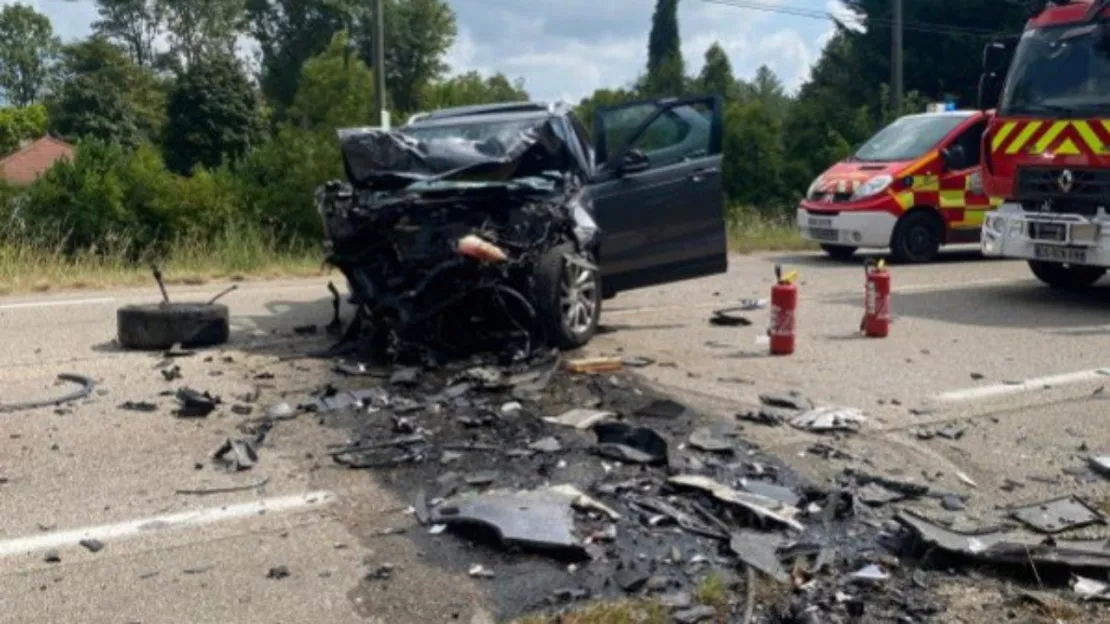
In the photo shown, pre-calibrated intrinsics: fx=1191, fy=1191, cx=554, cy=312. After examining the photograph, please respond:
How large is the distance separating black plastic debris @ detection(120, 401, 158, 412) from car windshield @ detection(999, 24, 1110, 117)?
850cm

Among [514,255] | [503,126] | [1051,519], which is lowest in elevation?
[1051,519]

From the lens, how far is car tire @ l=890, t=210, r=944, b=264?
1517 centimetres

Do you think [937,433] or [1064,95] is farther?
[1064,95]

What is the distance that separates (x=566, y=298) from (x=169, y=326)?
113 inches

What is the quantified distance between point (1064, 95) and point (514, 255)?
6.18 m

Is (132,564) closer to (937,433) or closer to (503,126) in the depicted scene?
(937,433)

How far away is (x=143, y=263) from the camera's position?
16.0 meters

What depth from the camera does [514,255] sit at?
311 inches

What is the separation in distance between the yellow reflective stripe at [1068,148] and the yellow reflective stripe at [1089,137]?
0.10m

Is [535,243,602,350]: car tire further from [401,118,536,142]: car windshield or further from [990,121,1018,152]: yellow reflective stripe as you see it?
[990,121,1018,152]: yellow reflective stripe

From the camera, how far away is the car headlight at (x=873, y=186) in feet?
49.1

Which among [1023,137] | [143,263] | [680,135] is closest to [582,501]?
[680,135]

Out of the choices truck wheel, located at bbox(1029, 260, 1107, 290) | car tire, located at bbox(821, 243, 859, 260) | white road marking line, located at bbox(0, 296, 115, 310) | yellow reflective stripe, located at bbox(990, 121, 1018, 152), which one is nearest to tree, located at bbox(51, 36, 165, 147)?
car tire, located at bbox(821, 243, 859, 260)

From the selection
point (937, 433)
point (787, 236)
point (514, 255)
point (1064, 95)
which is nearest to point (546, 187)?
point (514, 255)
